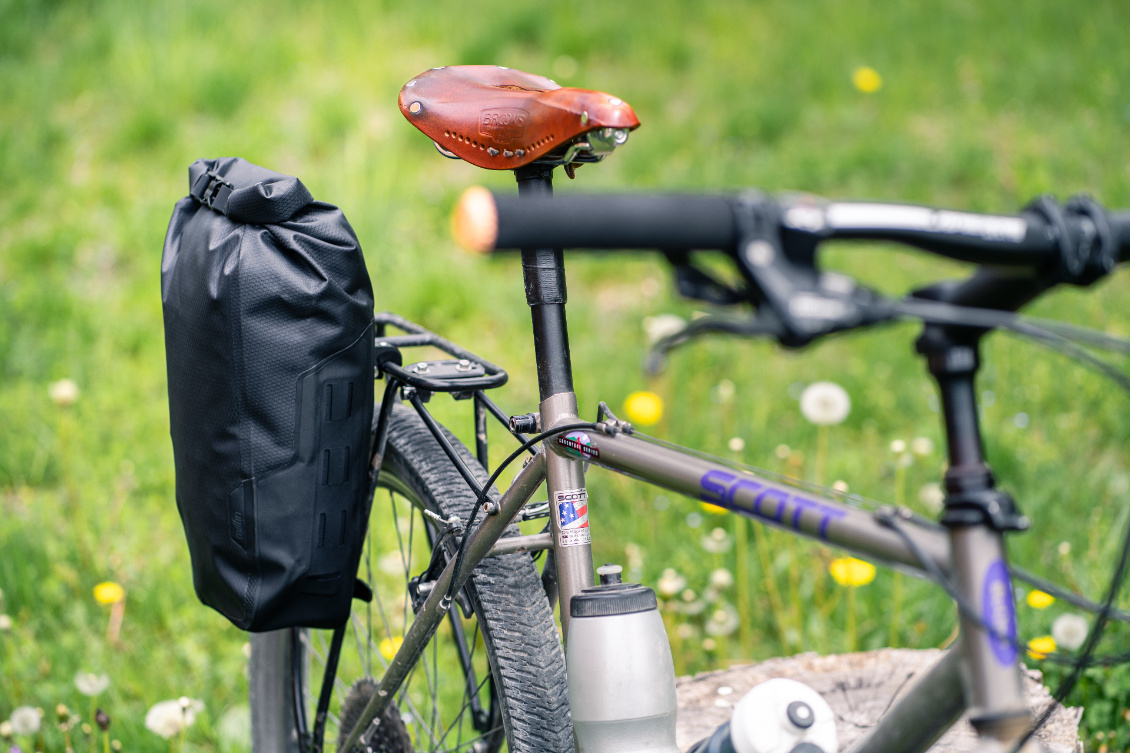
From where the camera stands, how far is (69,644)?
8.54 ft

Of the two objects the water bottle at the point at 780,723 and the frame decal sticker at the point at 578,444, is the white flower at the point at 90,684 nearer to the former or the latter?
the frame decal sticker at the point at 578,444

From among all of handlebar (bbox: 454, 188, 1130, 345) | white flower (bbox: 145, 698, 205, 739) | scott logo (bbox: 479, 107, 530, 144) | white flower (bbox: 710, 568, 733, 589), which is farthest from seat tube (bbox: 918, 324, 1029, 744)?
white flower (bbox: 145, 698, 205, 739)

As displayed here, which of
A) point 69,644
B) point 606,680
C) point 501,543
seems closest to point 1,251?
point 69,644

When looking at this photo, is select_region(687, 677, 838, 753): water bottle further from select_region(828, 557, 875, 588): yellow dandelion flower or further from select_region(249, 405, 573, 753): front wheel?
select_region(828, 557, 875, 588): yellow dandelion flower

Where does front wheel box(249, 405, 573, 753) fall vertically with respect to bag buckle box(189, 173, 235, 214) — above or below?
below

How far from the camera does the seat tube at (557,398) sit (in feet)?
4.56

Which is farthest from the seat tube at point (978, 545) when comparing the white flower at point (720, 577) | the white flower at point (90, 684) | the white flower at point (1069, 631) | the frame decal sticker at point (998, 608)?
the white flower at point (90, 684)

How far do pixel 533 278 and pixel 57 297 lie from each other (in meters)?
3.26

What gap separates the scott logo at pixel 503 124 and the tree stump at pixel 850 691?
1.21m

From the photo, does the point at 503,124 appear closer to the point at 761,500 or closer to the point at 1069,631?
the point at 761,500

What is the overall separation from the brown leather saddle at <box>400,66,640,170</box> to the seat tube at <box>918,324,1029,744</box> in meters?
0.48

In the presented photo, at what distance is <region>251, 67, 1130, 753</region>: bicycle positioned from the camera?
2.59ft

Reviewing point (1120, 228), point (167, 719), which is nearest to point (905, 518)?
point (1120, 228)

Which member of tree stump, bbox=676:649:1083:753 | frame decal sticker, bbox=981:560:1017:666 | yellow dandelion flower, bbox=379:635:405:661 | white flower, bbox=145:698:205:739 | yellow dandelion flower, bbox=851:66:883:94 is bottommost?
tree stump, bbox=676:649:1083:753
